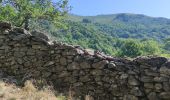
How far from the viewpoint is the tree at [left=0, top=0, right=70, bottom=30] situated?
28698 millimetres

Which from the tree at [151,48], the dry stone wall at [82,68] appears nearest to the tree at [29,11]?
the dry stone wall at [82,68]

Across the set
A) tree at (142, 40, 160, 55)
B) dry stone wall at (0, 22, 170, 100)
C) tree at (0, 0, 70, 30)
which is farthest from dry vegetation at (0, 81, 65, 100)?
tree at (142, 40, 160, 55)

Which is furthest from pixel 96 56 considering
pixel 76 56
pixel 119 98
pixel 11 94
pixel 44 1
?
pixel 44 1

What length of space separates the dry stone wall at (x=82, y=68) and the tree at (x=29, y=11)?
56.8 ft

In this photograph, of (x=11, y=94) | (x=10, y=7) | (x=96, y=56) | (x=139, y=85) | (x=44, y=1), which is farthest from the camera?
(x=44, y=1)

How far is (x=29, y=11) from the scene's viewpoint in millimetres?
28891

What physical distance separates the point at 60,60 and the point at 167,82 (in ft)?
10.9

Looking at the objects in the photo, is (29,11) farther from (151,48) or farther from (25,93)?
(151,48)

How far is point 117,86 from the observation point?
31.0ft

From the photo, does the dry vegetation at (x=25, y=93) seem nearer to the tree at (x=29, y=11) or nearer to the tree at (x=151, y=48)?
the tree at (x=29, y=11)

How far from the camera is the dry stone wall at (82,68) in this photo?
9203 millimetres

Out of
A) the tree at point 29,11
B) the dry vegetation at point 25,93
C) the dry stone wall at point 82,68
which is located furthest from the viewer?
the tree at point 29,11

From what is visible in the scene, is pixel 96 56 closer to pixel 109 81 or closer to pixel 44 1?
pixel 109 81

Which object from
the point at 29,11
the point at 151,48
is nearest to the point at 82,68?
the point at 29,11
